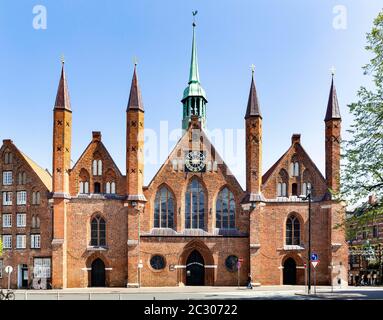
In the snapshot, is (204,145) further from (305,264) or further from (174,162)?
(305,264)

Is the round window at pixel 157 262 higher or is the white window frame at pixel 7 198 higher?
the white window frame at pixel 7 198

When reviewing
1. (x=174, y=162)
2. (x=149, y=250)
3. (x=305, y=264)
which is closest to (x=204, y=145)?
(x=174, y=162)

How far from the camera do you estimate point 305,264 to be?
146 ft

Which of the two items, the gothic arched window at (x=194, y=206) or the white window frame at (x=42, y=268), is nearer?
the white window frame at (x=42, y=268)

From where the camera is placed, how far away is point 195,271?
4622 cm

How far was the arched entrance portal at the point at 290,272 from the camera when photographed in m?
46.1

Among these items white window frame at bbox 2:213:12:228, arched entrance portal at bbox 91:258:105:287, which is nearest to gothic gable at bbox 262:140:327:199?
arched entrance portal at bbox 91:258:105:287

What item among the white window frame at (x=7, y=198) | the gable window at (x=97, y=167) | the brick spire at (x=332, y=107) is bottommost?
the white window frame at (x=7, y=198)

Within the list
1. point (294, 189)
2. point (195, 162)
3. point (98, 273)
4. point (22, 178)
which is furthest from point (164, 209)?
point (22, 178)

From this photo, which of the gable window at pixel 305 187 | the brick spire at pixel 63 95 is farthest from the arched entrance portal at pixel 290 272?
the brick spire at pixel 63 95

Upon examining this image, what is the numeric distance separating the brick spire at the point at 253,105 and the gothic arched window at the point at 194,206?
8873mm

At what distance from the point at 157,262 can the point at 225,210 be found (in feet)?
28.3

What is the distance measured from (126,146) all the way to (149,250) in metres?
10.5

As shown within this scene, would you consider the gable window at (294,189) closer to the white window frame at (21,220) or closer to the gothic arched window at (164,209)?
the gothic arched window at (164,209)
